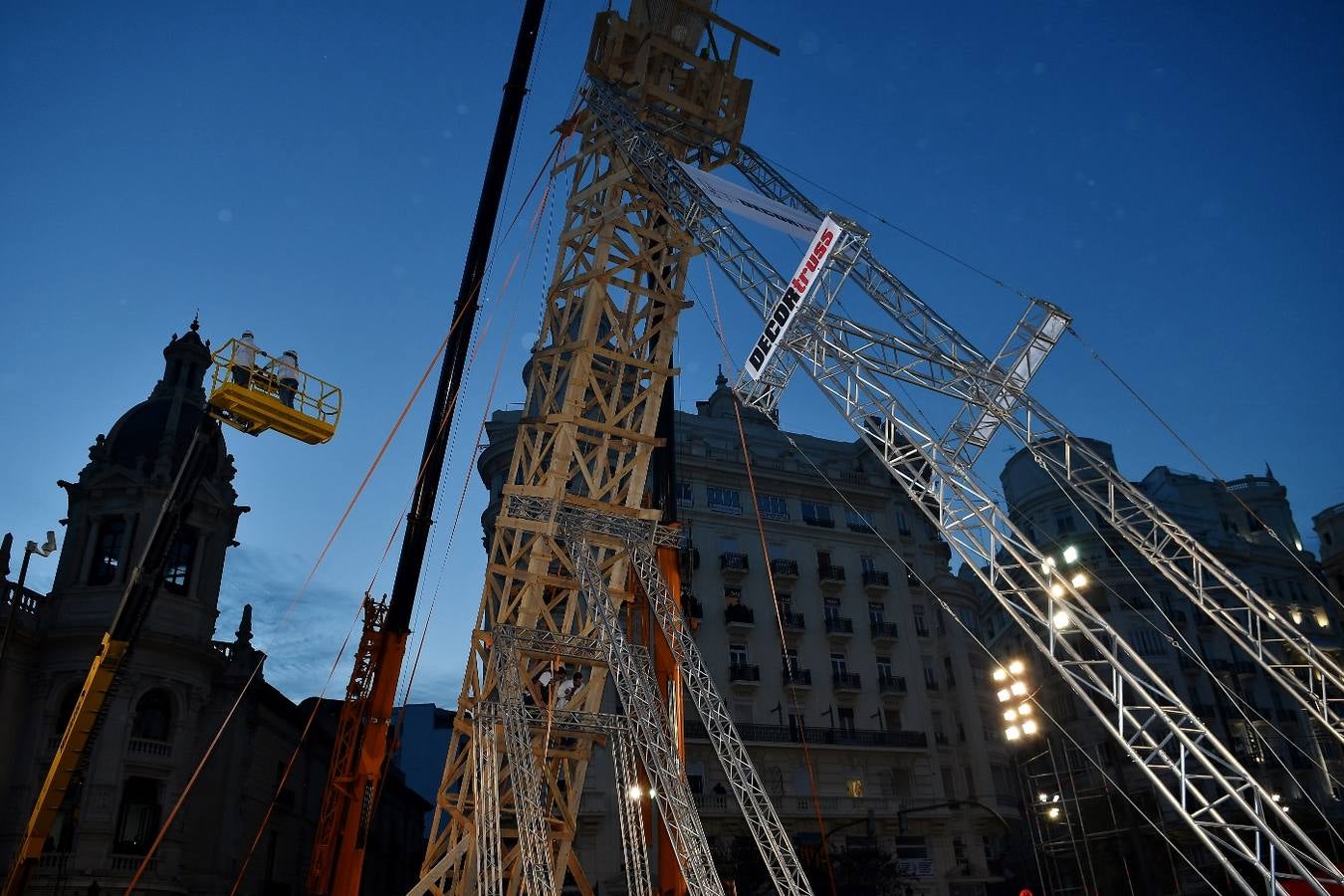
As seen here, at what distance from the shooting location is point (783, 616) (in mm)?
45281

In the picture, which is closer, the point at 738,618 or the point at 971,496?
the point at 971,496

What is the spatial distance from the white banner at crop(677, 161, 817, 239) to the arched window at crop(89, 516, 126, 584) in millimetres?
24378

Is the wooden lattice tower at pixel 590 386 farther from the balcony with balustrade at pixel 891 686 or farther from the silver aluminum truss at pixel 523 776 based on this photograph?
the balcony with balustrade at pixel 891 686

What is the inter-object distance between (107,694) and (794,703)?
3137 centimetres

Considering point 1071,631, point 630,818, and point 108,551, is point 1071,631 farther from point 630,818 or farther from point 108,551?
point 108,551

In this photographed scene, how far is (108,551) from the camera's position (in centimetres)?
3075

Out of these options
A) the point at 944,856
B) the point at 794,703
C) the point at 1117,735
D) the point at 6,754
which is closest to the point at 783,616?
the point at 794,703

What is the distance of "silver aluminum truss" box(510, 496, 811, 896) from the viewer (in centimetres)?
1551

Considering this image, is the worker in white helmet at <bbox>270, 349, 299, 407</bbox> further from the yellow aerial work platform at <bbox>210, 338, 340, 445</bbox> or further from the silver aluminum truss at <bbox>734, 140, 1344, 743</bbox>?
the silver aluminum truss at <bbox>734, 140, 1344, 743</bbox>

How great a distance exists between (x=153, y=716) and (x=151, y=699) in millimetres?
531

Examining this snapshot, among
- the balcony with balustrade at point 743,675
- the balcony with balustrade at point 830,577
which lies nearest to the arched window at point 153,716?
the balcony with balustrade at point 743,675

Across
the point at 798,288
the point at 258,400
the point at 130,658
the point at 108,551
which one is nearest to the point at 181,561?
the point at 108,551

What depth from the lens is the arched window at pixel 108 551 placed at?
98.7 ft

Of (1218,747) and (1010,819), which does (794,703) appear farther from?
(1218,747)
